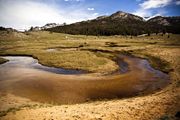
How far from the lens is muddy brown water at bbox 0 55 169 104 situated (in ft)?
89.8

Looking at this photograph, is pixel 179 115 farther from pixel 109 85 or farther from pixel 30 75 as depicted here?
pixel 30 75

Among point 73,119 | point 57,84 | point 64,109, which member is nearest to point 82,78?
point 57,84

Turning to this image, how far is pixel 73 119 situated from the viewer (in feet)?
59.0

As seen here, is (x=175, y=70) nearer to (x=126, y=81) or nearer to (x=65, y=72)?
(x=126, y=81)

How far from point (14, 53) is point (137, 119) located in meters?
62.6

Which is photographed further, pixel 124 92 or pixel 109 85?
pixel 109 85

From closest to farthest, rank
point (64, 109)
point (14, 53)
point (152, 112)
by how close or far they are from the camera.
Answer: point (152, 112) < point (64, 109) < point (14, 53)

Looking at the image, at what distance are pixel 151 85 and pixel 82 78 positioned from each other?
40.2 ft

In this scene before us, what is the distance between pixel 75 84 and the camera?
32688 mm

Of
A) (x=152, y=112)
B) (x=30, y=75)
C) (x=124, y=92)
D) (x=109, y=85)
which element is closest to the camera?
(x=152, y=112)

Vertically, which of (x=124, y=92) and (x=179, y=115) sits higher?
(x=179, y=115)

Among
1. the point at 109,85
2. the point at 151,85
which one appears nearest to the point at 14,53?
the point at 109,85

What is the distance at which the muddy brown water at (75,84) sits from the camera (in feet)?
89.8

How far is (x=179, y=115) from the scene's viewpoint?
15492 millimetres
